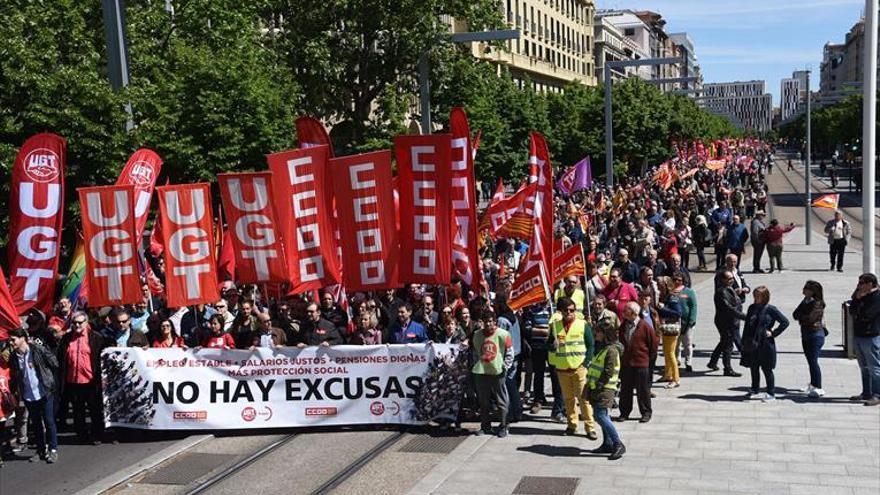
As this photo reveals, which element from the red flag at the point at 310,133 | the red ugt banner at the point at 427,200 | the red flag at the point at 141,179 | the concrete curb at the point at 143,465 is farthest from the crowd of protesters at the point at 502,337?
the red flag at the point at 310,133

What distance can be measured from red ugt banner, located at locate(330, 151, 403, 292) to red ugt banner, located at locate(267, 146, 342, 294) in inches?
9.9

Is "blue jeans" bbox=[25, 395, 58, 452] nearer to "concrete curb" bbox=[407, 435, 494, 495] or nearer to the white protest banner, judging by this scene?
the white protest banner

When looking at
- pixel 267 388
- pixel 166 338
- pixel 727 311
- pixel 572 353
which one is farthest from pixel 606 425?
pixel 166 338

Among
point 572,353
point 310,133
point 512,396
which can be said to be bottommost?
point 512,396

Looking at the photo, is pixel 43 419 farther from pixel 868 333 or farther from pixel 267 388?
pixel 868 333

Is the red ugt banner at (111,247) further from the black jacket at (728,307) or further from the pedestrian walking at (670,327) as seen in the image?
the black jacket at (728,307)

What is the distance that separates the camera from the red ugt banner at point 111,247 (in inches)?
468

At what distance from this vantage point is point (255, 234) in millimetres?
Result: 12391

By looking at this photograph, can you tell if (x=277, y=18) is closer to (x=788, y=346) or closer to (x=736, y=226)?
(x=736, y=226)

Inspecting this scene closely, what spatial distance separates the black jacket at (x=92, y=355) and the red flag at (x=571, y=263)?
580 cm

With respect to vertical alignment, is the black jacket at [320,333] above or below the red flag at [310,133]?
below

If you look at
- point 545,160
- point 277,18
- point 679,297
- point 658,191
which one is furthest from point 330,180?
point 277,18

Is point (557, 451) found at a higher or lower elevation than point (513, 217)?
lower

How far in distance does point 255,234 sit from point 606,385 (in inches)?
191
